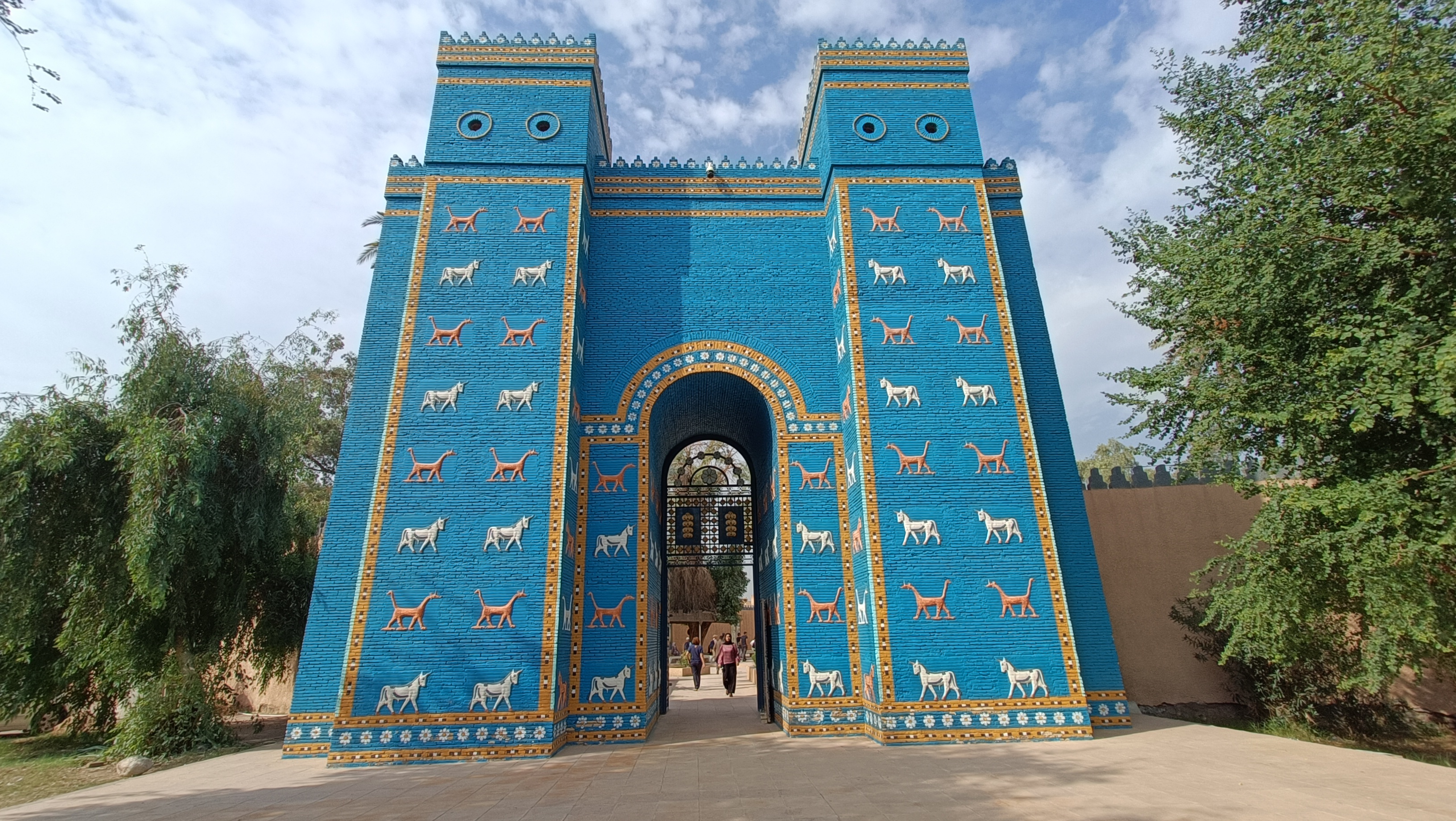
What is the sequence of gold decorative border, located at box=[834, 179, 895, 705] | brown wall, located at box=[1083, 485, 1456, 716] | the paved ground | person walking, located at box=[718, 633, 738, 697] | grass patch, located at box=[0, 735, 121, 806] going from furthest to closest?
person walking, located at box=[718, 633, 738, 697]
brown wall, located at box=[1083, 485, 1456, 716]
gold decorative border, located at box=[834, 179, 895, 705]
grass patch, located at box=[0, 735, 121, 806]
the paved ground

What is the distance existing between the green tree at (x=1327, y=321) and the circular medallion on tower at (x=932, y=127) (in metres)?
3.61

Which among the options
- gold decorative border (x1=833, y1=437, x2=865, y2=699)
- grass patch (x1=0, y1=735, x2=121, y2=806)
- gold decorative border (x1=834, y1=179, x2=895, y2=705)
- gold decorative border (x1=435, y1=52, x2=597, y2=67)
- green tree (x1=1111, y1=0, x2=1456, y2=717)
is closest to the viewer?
green tree (x1=1111, y1=0, x2=1456, y2=717)

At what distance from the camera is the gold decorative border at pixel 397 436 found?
943 centimetres

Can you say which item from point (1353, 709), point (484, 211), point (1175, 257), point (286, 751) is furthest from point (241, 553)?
point (1353, 709)

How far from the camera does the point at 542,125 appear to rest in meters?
12.7

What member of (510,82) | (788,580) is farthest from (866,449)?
(510,82)

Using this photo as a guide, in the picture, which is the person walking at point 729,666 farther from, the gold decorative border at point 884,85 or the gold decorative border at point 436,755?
the gold decorative border at point 884,85

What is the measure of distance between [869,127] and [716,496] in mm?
7702

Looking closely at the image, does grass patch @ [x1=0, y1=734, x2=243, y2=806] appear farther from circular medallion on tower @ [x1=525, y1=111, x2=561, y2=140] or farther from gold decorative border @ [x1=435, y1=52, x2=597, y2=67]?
gold decorative border @ [x1=435, y1=52, x2=597, y2=67]

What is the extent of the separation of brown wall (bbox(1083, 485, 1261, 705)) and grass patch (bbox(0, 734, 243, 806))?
15181 millimetres

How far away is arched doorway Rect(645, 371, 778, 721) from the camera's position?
12.7 meters

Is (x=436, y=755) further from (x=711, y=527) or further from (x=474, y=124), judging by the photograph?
(x=474, y=124)

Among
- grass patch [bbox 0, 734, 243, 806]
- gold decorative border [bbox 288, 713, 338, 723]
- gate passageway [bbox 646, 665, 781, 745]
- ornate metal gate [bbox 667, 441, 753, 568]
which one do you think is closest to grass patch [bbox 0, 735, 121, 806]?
grass patch [bbox 0, 734, 243, 806]

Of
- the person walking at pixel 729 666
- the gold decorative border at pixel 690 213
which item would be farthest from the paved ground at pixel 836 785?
the gold decorative border at pixel 690 213
